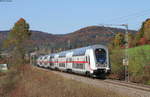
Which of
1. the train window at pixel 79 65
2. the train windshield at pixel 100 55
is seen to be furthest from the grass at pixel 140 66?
the train window at pixel 79 65

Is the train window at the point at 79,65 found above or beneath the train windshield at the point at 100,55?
beneath

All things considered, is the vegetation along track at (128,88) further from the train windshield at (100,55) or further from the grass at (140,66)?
the train windshield at (100,55)

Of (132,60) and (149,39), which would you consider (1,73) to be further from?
(149,39)

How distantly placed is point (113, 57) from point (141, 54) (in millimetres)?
5480

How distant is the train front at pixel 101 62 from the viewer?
109 feet

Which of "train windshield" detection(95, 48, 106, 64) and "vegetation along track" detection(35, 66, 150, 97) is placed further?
"train windshield" detection(95, 48, 106, 64)

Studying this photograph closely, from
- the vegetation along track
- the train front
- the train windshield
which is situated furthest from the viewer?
the train windshield

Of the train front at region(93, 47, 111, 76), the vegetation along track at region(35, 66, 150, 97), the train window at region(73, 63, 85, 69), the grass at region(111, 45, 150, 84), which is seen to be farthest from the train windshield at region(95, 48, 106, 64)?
the vegetation along track at region(35, 66, 150, 97)

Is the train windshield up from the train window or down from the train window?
up

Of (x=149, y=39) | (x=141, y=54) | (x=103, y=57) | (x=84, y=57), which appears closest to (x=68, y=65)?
(x=84, y=57)

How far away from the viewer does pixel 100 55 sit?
1325 inches

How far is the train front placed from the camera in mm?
33156

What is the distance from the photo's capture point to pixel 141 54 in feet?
103

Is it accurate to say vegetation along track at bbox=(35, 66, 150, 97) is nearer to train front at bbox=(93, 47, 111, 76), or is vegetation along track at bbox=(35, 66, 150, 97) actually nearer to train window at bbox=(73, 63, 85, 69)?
train front at bbox=(93, 47, 111, 76)
